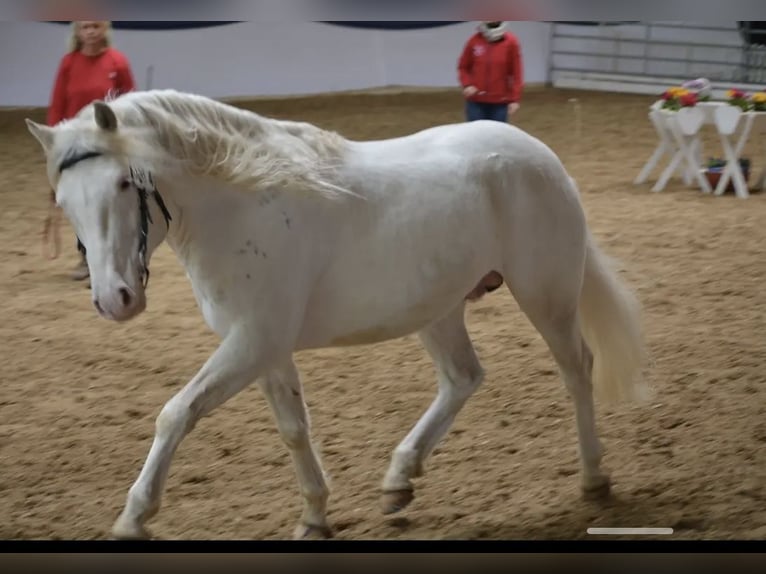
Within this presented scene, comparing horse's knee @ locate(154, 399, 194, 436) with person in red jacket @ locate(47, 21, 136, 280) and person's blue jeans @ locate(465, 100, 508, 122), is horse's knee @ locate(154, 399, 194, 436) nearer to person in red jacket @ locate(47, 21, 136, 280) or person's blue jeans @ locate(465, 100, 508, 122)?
person in red jacket @ locate(47, 21, 136, 280)

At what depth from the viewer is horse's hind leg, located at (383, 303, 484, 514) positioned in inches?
124

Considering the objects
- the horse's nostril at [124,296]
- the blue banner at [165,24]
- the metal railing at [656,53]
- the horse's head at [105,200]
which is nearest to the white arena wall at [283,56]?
the metal railing at [656,53]

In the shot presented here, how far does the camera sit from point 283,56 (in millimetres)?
5723

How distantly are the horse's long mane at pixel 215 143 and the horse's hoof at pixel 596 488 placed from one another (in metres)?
1.18

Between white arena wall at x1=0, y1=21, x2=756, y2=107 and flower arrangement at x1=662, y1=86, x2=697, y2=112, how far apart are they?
81cm

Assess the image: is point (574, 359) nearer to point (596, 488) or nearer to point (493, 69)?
point (596, 488)

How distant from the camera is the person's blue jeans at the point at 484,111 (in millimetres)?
6090

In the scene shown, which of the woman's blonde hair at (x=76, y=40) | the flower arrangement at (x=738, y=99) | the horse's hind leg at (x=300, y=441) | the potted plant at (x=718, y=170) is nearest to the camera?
the horse's hind leg at (x=300, y=441)

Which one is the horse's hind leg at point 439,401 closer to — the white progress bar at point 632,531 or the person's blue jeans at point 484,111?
the white progress bar at point 632,531

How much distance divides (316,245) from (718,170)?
5.58 metres

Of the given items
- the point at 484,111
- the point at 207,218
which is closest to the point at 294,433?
the point at 207,218

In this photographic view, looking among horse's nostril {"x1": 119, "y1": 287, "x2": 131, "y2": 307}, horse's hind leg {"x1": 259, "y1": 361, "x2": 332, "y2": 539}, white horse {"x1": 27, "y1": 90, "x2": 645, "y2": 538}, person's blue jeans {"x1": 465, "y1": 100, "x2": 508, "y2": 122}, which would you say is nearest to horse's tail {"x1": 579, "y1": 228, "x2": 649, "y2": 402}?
white horse {"x1": 27, "y1": 90, "x2": 645, "y2": 538}

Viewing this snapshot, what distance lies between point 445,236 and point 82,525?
130 centimetres

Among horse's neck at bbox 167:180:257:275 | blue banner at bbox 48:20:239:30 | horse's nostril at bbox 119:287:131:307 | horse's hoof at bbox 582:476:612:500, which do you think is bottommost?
horse's hoof at bbox 582:476:612:500
